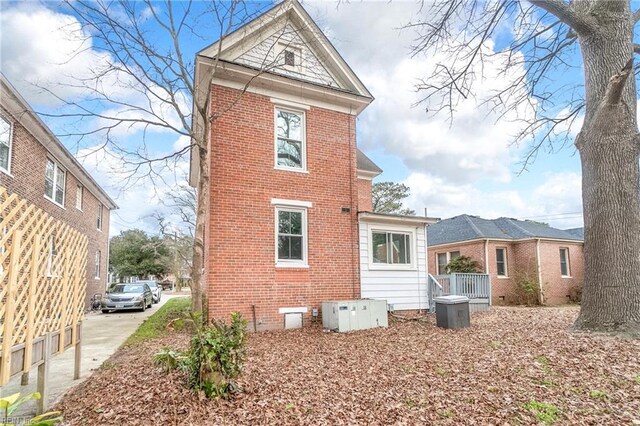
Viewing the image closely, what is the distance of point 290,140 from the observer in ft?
37.1

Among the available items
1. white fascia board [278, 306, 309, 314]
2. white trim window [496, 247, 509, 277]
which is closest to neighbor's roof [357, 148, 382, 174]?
white trim window [496, 247, 509, 277]

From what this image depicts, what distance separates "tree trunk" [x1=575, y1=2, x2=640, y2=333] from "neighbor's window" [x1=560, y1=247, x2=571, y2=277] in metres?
14.7

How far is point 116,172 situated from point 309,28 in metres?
6.98

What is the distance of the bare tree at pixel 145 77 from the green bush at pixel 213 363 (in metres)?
4.28

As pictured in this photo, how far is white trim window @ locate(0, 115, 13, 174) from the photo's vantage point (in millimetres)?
11344

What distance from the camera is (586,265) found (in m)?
8.31

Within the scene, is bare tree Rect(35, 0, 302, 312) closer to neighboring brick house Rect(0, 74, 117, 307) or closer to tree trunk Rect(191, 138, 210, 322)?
tree trunk Rect(191, 138, 210, 322)

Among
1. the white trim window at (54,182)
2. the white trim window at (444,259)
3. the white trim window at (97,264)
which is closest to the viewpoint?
the white trim window at (54,182)

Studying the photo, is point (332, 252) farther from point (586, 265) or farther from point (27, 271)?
point (27, 271)

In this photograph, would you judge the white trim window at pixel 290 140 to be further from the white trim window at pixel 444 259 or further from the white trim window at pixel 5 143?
the white trim window at pixel 444 259

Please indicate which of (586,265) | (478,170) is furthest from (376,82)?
(478,170)

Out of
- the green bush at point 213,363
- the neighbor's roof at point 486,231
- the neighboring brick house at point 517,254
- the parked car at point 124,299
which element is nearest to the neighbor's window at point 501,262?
the neighboring brick house at point 517,254

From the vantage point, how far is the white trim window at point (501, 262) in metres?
20.2

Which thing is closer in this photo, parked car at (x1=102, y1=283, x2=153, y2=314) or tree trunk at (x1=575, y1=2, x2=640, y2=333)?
tree trunk at (x1=575, y1=2, x2=640, y2=333)
